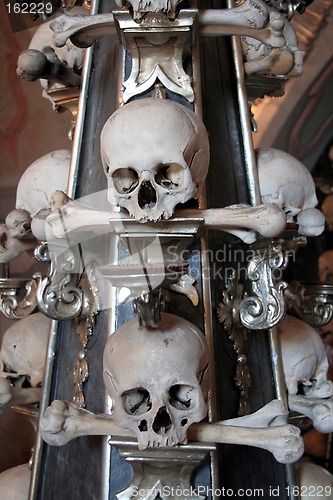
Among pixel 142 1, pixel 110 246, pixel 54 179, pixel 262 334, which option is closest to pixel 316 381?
pixel 262 334

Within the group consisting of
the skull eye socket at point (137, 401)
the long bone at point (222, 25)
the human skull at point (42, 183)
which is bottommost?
the skull eye socket at point (137, 401)

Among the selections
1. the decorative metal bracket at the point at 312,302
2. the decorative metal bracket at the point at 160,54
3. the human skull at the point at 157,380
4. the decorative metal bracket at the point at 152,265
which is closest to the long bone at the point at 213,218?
the decorative metal bracket at the point at 152,265

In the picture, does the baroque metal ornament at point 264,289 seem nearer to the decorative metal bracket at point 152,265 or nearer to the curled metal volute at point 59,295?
the decorative metal bracket at point 152,265

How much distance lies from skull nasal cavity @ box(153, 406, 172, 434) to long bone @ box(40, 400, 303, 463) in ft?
0.11

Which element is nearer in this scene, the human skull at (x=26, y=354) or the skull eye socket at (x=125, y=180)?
the skull eye socket at (x=125, y=180)

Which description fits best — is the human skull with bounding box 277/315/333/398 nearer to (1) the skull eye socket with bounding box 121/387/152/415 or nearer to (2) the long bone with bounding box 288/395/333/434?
(2) the long bone with bounding box 288/395/333/434

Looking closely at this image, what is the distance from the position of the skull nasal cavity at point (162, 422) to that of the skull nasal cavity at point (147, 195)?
8.7 inches

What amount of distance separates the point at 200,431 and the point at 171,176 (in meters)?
0.29

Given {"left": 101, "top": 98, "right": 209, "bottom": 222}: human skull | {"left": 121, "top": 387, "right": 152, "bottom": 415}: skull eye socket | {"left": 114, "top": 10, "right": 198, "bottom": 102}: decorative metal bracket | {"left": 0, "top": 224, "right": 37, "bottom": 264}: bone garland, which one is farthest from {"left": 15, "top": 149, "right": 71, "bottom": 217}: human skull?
{"left": 121, "top": 387, "right": 152, "bottom": 415}: skull eye socket

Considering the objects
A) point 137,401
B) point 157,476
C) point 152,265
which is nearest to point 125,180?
point 152,265

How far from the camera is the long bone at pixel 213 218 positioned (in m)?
0.85

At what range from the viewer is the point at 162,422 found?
0.81 metres

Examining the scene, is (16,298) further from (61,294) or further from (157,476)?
(157,476)

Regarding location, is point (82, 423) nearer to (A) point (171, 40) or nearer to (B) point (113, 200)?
(B) point (113, 200)
